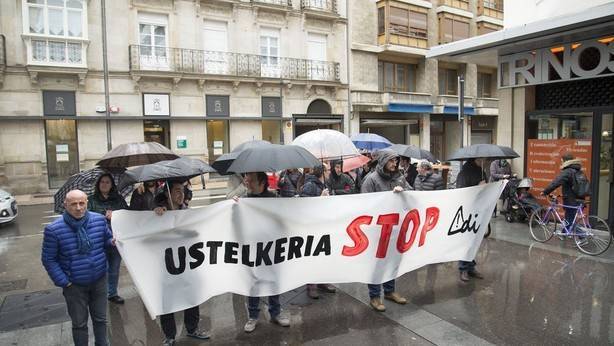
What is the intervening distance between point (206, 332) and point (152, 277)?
921 mm

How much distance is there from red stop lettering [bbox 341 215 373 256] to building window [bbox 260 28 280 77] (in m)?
19.6

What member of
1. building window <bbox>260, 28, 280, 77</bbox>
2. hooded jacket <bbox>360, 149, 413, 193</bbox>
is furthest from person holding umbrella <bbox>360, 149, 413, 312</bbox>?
building window <bbox>260, 28, 280, 77</bbox>

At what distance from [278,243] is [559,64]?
799 centimetres

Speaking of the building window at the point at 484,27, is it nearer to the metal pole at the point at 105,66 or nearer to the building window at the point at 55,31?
the metal pole at the point at 105,66

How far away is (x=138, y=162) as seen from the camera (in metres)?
5.84

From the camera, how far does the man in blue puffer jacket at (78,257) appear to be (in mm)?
3580

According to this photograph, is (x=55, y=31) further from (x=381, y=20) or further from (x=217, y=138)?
(x=381, y=20)

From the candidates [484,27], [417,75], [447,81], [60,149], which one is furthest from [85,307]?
[484,27]

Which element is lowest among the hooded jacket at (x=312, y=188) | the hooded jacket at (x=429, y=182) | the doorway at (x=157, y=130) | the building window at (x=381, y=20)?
the hooded jacket at (x=429, y=182)

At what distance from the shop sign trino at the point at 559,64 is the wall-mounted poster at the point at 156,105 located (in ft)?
52.5

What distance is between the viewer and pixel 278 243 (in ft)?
15.5

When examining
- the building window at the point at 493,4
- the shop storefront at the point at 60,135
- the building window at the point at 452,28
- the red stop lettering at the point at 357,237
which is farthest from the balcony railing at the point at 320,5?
the red stop lettering at the point at 357,237

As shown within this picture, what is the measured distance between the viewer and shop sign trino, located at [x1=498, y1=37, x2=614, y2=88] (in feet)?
27.4

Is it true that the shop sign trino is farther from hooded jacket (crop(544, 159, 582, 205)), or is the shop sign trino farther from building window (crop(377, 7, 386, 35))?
building window (crop(377, 7, 386, 35))
